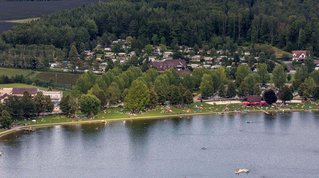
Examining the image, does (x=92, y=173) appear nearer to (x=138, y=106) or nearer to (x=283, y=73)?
(x=138, y=106)

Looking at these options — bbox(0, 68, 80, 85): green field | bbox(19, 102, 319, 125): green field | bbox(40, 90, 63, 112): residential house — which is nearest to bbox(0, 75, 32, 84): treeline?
bbox(0, 68, 80, 85): green field

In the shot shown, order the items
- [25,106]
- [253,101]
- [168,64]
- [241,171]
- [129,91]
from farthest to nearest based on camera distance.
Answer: [168,64] → [253,101] → [129,91] → [25,106] → [241,171]

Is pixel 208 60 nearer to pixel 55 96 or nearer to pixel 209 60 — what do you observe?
pixel 209 60

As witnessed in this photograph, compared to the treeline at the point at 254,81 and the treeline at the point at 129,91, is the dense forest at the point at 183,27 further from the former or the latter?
the treeline at the point at 129,91

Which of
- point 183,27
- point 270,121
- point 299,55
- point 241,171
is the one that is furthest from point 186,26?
point 241,171

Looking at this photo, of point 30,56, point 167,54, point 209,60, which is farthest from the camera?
point 167,54
